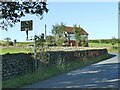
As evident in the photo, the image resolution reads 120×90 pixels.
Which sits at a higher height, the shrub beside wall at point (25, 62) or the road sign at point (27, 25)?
the road sign at point (27, 25)

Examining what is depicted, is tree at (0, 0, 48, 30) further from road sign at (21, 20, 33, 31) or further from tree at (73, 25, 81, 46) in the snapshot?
tree at (73, 25, 81, 46)

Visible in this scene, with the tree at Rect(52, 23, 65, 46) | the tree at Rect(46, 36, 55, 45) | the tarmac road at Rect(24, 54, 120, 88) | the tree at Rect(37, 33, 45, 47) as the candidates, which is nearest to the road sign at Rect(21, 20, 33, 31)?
the tree at Rect(37, 33, 45, 47)

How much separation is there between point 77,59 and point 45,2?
15.7 metres

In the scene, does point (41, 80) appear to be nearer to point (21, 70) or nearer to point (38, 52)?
point (21, 70)

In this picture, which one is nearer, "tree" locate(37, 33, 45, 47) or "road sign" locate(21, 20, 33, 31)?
"road sign" locate(21, 20, 33, 31)

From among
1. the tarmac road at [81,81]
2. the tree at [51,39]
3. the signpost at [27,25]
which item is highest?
the signpost at [27,25]

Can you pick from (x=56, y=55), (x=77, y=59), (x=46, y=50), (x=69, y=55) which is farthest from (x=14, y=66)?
(x=77, y=59)

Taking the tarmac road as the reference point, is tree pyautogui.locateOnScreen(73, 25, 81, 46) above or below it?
above

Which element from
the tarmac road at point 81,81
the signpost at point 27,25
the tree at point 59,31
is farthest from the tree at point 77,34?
the signpost at point 27,25

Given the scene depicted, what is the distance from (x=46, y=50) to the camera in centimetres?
2155

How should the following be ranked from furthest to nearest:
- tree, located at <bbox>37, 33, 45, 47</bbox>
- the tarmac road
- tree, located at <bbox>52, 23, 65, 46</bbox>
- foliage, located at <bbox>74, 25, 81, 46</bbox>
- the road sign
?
1. foliage, located at <bbox>74, 25, 81, 46</bbox>
2. tree, located at <bbox>52, 23, 65, 46</bbox>
3. tree, located at <bbox>37, 33, 45, 47</bbox>
4. the road sign
5. the tarmac road

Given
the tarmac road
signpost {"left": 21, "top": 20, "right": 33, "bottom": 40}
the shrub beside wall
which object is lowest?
the tarmac road

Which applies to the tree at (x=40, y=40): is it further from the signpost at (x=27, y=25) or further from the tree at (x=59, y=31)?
the tree at (x=59, y=31)

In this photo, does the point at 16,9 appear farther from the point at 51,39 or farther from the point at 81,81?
the point at 51,39
